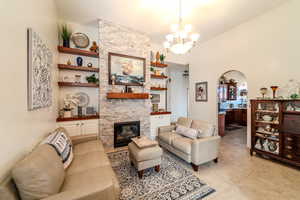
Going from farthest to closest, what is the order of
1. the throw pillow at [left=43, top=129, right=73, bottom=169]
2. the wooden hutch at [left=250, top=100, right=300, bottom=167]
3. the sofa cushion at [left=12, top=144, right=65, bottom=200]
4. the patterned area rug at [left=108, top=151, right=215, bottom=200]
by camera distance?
1. the wooden hutch at [left=250, top=100, right=300, bottom=167]
2. the patterned area rug at [left=108, top=151, right=215, bottom=200]
3. the throw pillow at [left=43, top=129, right=73, bottom=169]
4. the sofa cushion at [left=12, top=144, right=65, bottom=200]

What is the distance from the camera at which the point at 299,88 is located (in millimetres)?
2561

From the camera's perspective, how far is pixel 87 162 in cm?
175

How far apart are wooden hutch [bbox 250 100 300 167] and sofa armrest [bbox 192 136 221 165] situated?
51.1 inches

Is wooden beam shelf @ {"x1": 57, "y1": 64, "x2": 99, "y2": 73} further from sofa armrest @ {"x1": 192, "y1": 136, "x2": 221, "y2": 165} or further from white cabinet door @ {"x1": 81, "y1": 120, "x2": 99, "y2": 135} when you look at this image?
sofa armrest @ {"x1": 192, "y1": 136, "x2": 221, "y2": 165}

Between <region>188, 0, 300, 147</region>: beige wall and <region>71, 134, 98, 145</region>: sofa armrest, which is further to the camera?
<region>188, 0, 300, 147</region>: beige wall

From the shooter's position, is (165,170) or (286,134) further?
(286,134)

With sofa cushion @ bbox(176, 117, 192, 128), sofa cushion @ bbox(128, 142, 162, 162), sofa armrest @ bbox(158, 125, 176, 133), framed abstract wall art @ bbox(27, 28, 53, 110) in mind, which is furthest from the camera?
sofa armrest @ bbox(158, 125, 176, 133)

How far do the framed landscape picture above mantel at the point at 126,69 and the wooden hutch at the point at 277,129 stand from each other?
10.2 feet

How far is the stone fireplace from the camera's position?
11.3 feet

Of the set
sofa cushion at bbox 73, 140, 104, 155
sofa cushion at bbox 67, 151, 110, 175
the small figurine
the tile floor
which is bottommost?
the tile floor

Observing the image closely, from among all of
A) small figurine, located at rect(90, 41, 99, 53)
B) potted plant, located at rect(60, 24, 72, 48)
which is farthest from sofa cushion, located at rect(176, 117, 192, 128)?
potted plant, located at rect(60, 24, 72, 48)

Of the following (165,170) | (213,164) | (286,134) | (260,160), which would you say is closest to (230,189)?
(213,164)

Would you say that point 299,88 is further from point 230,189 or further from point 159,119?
point 159,119

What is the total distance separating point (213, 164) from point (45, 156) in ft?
9.31
